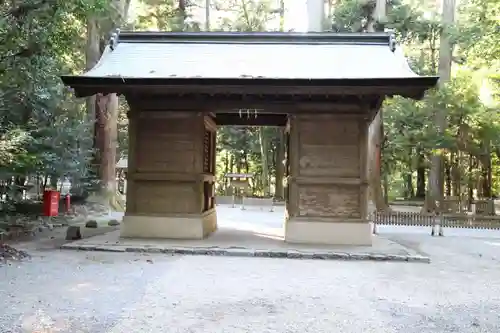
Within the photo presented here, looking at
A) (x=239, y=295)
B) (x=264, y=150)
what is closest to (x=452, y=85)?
(x=264, y=150)

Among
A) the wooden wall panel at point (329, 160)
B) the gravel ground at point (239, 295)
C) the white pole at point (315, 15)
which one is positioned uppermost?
the white pole at point (315, 15)

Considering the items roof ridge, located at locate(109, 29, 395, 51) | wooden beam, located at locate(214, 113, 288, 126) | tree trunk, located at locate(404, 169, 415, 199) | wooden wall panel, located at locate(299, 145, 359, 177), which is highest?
roof ridge, located at locate(109, 29, 395, 51)

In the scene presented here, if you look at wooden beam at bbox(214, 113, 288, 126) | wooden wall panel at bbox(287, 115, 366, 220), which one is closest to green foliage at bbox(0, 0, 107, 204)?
wooden beam at bbox(214, 113, 288, 126)

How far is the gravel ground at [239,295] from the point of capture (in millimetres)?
4176

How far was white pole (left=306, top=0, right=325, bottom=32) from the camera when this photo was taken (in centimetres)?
1812

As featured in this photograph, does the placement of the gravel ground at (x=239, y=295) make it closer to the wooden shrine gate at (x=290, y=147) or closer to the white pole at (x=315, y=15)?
the wooden shrine gate at (x=290, y=147)

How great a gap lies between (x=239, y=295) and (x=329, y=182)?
4.36 meters

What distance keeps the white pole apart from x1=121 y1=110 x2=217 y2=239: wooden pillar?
10417mm

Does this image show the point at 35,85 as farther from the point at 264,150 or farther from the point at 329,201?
the point at 264,150

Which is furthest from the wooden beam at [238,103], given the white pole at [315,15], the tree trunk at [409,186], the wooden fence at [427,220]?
the tree trunk at [409,186]

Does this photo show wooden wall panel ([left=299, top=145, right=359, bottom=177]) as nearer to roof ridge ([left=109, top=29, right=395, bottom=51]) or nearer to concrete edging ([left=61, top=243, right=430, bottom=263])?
concrete edging ([left=61, top=243, right=430, bottom=263])

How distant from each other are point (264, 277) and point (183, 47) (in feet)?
20.3

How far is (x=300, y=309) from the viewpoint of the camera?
15.6 ft

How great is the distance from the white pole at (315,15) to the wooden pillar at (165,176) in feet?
34.2
